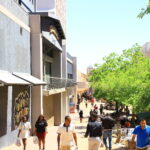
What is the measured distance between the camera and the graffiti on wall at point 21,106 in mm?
16172

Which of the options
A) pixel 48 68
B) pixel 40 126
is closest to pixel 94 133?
pixel 40 126

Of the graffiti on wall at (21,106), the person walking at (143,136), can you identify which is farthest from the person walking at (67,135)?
the graffiti on wall at (21,106)

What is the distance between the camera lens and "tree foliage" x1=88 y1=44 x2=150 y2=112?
16828 millimetres

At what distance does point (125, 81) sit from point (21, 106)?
1139cm

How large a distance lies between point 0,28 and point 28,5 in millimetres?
16389

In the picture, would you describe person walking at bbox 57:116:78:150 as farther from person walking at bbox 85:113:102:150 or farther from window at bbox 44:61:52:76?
window at bbox 44:61:52:76

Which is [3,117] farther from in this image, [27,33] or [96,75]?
[96,75]

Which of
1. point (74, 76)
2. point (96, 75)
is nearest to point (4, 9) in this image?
point (96, 75)

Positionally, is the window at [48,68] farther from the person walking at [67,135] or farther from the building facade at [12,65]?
the person walking at [67,135]

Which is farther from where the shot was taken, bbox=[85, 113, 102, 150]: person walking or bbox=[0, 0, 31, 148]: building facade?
bbox=[0, 0, 31, 148]: building facade

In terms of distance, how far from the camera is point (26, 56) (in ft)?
61.6

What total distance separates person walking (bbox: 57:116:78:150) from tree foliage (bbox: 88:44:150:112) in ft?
26.2

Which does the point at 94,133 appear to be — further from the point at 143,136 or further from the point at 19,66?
the point at 19,66

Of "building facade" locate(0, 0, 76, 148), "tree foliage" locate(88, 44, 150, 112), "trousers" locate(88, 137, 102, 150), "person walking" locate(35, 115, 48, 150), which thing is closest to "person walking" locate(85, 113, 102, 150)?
"trousers" locate(88, 137, 102, 150)
